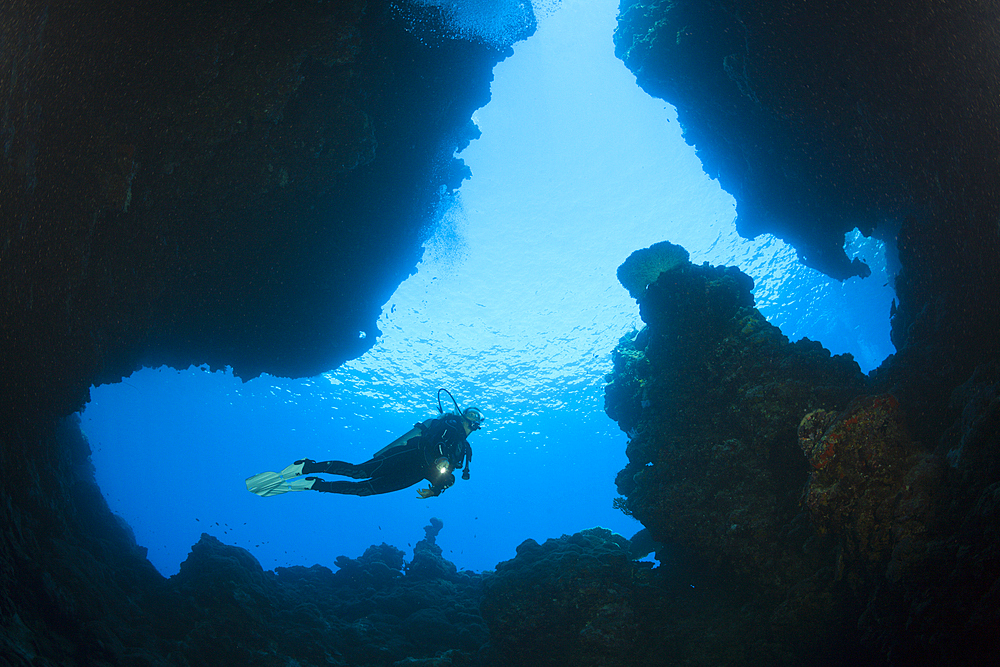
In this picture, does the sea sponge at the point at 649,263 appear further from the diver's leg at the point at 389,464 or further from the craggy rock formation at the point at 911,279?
the diver's leg at the point at 389,464

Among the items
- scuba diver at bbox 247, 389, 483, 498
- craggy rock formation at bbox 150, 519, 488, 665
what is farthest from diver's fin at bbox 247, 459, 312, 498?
craggy rock formation at bbox 150, 519, 488, 665

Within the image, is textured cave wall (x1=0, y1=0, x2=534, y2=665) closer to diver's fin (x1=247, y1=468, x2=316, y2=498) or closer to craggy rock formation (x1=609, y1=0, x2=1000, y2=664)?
diver's fin (x1=247, y1=468, x2=316, y2=498)

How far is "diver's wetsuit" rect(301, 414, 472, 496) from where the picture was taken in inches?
289

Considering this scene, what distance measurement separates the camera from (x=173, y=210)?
31.1 feet

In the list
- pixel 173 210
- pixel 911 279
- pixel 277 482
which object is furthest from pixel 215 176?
pixel 911 279

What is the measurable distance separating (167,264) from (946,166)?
16.4 meters

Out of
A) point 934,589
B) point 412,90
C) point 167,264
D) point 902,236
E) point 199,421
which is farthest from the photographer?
point 199,421

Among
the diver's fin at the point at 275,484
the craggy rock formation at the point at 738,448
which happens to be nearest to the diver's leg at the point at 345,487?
the diver's fin at the point at 275,484

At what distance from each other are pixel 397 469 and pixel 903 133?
11048mm

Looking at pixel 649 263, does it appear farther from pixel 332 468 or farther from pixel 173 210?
pixel 173 210

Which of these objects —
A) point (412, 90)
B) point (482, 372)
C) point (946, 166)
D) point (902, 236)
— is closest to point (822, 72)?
point (946, 166)

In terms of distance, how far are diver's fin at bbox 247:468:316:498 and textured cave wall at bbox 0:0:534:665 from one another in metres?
3.63

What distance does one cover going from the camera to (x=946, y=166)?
21.4 ft

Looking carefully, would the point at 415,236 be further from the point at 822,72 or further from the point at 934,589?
the point at 934,589
